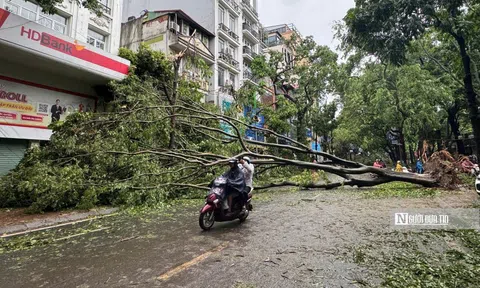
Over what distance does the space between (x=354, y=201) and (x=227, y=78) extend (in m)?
19.4

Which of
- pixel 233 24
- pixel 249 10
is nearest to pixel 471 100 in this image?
pixel 233 24

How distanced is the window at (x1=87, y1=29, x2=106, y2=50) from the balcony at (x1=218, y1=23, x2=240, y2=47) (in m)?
11.7

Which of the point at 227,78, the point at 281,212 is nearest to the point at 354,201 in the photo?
the point at 281,212

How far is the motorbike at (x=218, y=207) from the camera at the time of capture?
5.07m

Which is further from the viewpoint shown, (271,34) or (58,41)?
(271,34)

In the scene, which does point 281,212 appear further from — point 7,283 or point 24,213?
point 24,213

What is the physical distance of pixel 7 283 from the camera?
3084mm

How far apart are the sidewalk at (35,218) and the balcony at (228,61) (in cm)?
1892

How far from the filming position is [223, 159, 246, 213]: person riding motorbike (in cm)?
548

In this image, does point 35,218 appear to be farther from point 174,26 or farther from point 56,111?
point 174,26

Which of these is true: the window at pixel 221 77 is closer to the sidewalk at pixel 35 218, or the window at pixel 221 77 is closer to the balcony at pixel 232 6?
the balcony at pixel 232 6

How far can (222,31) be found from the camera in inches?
969

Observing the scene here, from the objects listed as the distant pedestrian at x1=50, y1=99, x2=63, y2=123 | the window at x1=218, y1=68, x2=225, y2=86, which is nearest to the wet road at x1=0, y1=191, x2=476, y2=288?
the distant pedestrian at x1=50, y1=99, x2=63, y2=123

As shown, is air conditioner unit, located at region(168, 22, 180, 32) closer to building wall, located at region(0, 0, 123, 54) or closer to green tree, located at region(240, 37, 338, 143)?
building wall, located at region(0, 0, 123, 54)
